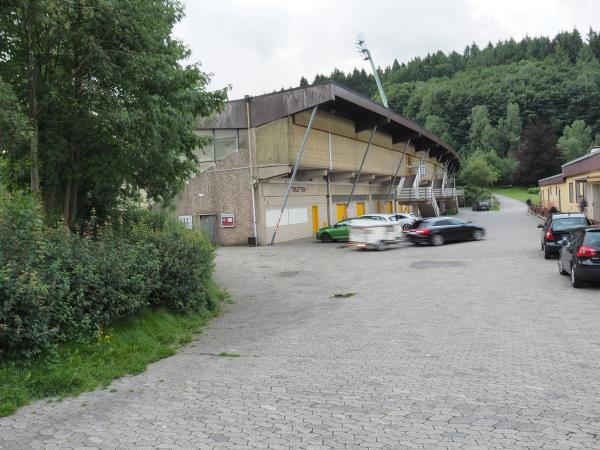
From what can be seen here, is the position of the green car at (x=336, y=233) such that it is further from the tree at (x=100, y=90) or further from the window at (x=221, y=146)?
the tree at (x=100, y=90)

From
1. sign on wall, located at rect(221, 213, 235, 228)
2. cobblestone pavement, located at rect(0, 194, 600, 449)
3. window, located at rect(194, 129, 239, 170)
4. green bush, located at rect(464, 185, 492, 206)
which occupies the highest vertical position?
window, located at rect(194, 129, 239, 170)

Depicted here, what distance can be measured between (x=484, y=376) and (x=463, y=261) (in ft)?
42.7

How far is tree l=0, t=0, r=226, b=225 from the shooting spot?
29.6ft

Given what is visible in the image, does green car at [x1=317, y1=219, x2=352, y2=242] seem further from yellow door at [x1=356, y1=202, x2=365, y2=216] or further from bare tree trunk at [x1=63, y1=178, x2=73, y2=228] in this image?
bare tree trunk at [x1=63, y1=178, x2=73, y2=228]

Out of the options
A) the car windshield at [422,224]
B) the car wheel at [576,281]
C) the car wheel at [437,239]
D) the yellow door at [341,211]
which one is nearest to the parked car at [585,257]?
the car wheel at [576,281]

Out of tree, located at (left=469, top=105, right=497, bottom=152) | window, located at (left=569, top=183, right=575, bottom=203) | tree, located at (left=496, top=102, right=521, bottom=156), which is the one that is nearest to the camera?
window, located at (left=569, top=183, right=575, bottom=203)

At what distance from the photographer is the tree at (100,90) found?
29.6ft

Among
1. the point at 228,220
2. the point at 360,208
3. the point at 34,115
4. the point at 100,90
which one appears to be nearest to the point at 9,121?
the point at 34,115

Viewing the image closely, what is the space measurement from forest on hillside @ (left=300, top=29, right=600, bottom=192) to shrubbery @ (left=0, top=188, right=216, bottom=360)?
287 feet

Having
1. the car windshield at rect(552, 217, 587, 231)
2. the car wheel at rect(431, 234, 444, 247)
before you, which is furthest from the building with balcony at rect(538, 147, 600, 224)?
the car windshield at rect(552, 217, 587, 231)

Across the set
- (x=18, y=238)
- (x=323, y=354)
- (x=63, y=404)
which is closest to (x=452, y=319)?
(x=323, y=354)

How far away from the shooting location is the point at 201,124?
29656 mm

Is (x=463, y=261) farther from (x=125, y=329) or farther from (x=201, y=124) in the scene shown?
(x=201, y=124)

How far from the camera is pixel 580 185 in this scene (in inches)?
1302
